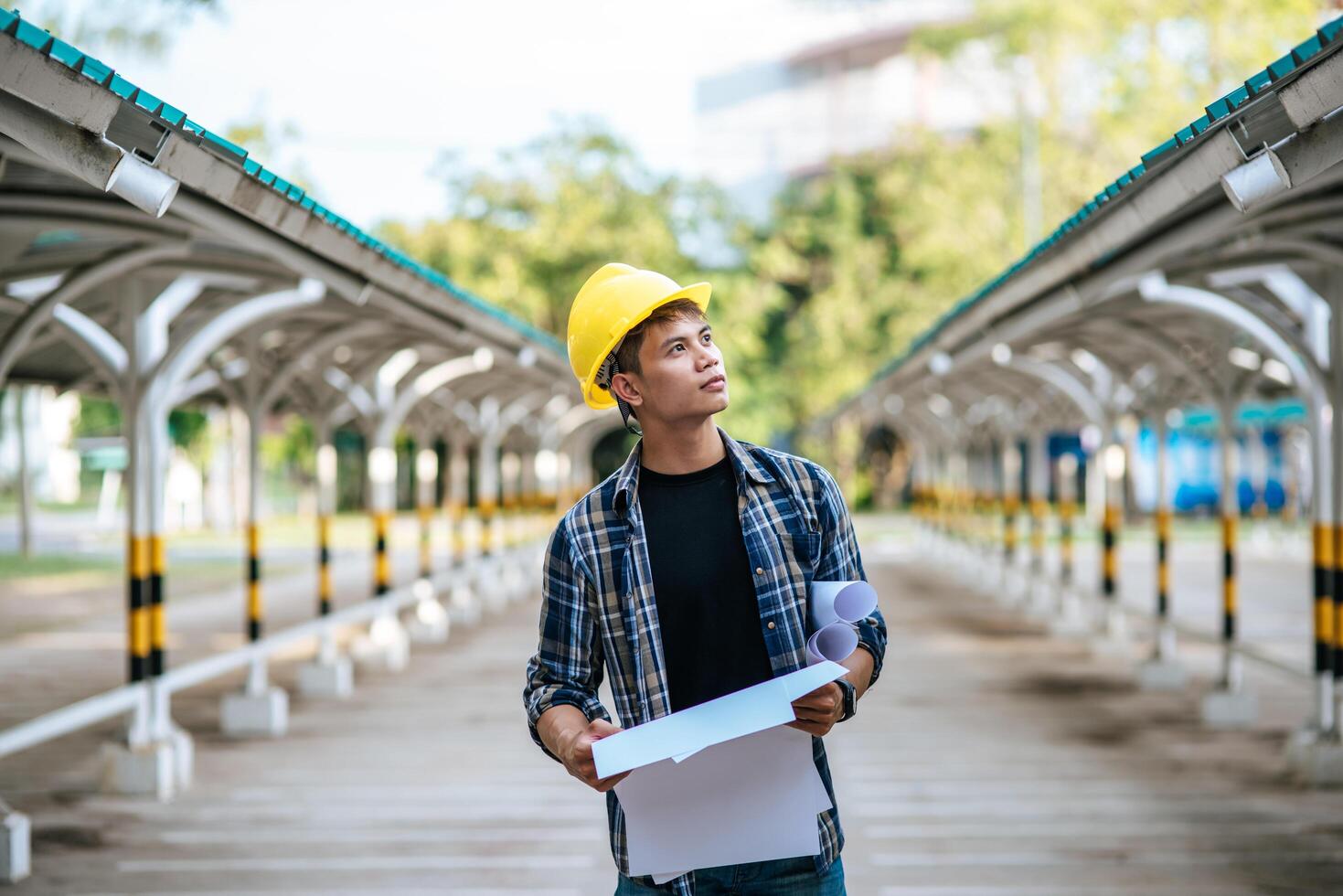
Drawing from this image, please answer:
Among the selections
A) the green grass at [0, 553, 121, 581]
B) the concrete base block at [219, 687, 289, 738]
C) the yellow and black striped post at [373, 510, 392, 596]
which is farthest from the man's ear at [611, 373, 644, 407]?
the green grass at [0, 553, 121, 581]

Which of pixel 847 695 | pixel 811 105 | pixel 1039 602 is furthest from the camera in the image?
pixel 811 105

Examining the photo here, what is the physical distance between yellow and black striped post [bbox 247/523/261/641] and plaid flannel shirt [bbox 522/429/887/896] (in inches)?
283

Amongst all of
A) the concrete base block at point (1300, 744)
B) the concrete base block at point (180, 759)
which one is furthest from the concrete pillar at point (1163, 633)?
the concrete base block at point (180, 759)

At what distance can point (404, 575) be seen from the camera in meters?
22.0

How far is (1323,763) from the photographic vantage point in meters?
6.80

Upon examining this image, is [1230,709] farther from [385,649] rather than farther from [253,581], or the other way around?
[385,649]

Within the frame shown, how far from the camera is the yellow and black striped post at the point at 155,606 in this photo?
703 cm

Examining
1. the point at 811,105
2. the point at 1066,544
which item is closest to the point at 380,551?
the point at 1066,544

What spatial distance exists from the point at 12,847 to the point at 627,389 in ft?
14.5

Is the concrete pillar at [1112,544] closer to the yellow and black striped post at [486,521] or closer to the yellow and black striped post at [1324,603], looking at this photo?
the yellow and black striped post at [1324,603]

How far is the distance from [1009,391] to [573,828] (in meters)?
10.6

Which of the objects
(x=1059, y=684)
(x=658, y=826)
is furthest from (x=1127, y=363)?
(x=658, y=826)

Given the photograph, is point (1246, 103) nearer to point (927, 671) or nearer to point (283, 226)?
point (283, 226)

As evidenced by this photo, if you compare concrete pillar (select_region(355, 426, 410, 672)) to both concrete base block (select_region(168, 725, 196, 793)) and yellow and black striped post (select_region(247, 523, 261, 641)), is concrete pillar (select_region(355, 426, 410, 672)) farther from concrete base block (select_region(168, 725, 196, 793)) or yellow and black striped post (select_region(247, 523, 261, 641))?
concrete base block (select_region(168, 725, 196, 793))
